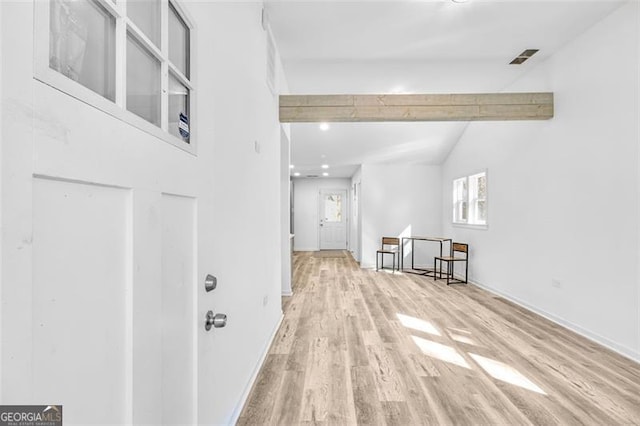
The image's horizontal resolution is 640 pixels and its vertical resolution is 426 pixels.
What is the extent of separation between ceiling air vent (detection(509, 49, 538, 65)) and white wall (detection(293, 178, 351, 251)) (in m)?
6.72

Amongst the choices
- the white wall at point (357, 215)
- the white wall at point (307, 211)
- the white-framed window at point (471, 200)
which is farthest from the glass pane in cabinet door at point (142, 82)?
the white wall at point (307, 211)

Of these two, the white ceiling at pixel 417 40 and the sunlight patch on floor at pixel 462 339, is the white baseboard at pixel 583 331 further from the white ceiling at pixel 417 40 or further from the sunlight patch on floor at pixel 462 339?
the white ceiling at pixel 417 40

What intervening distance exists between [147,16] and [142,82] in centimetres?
20

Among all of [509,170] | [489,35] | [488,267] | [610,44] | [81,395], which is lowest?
[488,267]

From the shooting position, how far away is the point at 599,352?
2621mm

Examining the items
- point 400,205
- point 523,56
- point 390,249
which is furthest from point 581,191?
point 390,249

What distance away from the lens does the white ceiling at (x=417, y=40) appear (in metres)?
2.53

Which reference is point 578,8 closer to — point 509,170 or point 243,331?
point 509,170

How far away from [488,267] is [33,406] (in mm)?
5258

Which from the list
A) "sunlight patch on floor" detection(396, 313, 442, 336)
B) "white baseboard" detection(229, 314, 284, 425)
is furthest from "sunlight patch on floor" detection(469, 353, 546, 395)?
"white baseboard" detection(229, 314, 284, 425)

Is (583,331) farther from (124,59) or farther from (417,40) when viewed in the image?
(124,59)

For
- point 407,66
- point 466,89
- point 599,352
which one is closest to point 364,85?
point 407,66

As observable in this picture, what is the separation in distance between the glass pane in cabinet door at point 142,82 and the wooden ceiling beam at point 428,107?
2.65m

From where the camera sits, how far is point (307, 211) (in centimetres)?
1017
